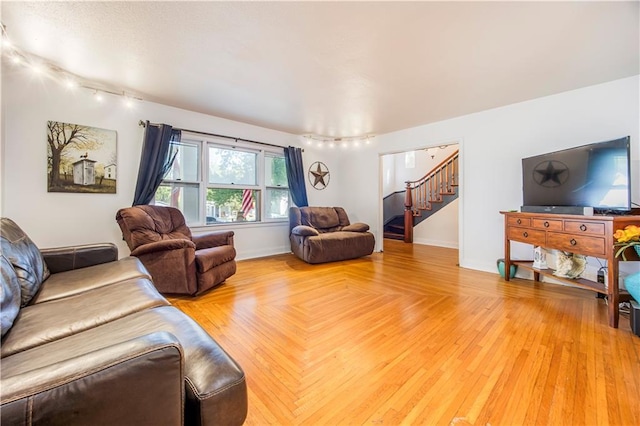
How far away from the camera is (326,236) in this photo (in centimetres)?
422

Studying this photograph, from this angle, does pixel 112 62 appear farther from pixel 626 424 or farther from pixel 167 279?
pixel 626 424

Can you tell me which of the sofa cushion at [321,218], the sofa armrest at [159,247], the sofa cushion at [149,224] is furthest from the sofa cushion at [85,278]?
the sofa cushion at [321,218]

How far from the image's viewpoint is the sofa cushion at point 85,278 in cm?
152

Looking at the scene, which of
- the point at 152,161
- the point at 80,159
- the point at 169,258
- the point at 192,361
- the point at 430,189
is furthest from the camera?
the point at 430,189

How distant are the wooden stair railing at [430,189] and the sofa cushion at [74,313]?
562 cm

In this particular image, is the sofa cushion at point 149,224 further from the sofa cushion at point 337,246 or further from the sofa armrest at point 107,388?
the sofa armrest at point 107,388

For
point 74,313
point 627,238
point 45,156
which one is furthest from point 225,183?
point 627,238

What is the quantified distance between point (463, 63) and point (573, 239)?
194cm

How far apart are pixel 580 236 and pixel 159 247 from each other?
3.97 meters

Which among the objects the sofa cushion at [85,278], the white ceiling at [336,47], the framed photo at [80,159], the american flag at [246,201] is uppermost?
the white ceiling at [336,47]

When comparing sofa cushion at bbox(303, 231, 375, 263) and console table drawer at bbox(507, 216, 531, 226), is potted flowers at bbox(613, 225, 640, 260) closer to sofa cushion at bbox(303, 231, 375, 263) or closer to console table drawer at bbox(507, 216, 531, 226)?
console table drawer at bbox(507, 216, 531, 226)

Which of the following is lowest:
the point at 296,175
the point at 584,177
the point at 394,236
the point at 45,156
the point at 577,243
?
the point at 394,236

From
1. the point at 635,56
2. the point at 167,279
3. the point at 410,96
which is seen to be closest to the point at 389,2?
the point at 410,96

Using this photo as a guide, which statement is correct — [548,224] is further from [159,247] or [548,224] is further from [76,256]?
[76,256]
